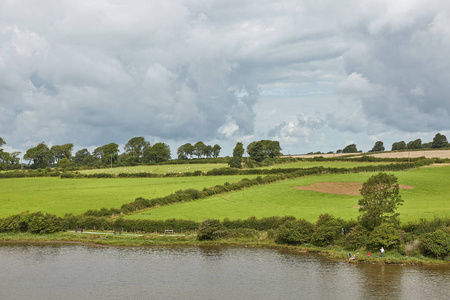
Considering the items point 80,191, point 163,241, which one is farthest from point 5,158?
point 163,241

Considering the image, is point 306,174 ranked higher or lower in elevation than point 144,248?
higher

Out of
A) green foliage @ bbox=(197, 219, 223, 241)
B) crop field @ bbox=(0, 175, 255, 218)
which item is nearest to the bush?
green foliage @ bbox=(197, 219, 223, 241)

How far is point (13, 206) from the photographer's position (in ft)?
327

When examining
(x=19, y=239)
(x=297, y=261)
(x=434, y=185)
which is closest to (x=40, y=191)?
(x=19, y=239)

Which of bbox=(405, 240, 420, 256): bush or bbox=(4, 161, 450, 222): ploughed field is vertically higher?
bbox=(4, 161, 450, 222): ploughed field

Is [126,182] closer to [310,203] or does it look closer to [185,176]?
[185,176]

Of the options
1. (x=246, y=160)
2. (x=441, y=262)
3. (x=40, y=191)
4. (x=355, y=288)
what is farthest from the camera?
(x=246, y=160)

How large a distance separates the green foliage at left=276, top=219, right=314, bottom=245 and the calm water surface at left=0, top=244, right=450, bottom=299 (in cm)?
428

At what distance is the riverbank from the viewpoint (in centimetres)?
6128

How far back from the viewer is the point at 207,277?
5366 centimetres

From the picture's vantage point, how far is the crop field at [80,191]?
98.8 m

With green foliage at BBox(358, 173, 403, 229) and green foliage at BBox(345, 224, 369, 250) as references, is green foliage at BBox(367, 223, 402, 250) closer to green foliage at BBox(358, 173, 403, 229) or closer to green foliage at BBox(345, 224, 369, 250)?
green foliage at BBox(345, 224, 369, 250)

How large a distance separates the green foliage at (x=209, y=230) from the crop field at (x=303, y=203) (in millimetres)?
7552

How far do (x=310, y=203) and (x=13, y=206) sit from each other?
69285mm
